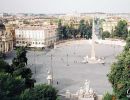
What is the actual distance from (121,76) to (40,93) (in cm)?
475

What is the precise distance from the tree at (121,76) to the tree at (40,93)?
11.1ft

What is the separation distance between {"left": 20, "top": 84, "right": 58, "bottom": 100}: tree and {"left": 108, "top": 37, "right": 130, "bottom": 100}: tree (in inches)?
134

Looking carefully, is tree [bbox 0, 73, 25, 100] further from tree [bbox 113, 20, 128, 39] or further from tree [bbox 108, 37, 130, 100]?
tree [bbox 113, 20, 128, 39]

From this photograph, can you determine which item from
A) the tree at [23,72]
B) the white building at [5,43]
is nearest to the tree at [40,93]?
the tree at [23,72]

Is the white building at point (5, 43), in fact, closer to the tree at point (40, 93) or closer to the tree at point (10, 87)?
the tree at point (10, 87)

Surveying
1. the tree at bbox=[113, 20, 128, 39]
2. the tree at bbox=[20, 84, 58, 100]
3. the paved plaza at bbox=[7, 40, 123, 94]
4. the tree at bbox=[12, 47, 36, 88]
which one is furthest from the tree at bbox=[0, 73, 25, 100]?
the tree at bbox=[113, 20, 128, 39]

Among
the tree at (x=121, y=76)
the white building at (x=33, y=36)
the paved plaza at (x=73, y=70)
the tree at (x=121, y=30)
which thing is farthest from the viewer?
the tree at (x=121, y=30)

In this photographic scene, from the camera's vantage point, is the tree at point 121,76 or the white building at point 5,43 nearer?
the tree at point 121,76

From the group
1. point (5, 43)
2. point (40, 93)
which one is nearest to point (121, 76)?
point (40, 93)

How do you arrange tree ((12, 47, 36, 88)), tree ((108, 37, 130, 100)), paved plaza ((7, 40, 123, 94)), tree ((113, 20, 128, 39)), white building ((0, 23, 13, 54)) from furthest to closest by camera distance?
tree ((113, 20, 128, 39)) < white building ((0, 23, 13, 54)) < paved plaza ((7, 40, 123, 94)) < tree ((12, 47, 36, 88)) < tree ((108, 37, 130, 100))

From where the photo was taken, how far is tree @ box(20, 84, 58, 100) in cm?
1935

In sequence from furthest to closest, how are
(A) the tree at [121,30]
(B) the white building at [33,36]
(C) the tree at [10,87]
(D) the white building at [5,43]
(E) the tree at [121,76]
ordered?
(A) the tree at [121,30]
(B) the white building at [33,36]
(D) the white building at [5,43]
(E) the tree at [121,76]
(C) the tree at [10,87]

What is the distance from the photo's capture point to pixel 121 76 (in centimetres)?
2233

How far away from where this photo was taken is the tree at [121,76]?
21.5m
